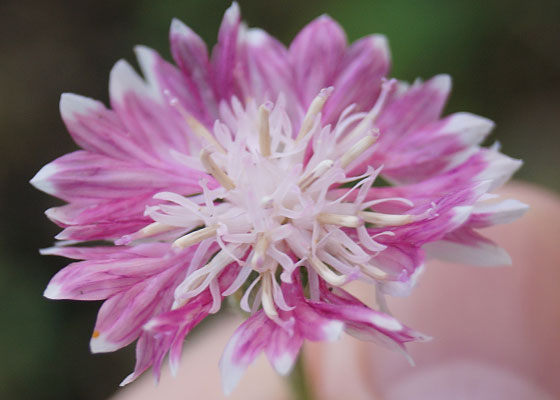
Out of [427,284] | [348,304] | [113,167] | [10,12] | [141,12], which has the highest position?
[10,12]

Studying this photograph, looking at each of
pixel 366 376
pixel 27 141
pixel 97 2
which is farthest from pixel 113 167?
pixel 97 2

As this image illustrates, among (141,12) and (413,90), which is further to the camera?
(141,12)

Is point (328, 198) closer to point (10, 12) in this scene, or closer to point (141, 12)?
point (141, 12)

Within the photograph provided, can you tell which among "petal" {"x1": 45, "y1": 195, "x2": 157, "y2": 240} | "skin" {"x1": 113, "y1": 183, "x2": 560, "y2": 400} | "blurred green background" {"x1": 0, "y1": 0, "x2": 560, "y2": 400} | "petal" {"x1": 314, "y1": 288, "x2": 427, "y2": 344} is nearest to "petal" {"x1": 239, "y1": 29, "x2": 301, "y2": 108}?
"petal" {"x1": 45, "y1": 195, "x2": 157, "y2": 240}

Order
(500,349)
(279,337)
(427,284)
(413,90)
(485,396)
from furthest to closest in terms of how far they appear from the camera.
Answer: (427,284) < (500,349) < (485,396) < (413,90) < (279,337)

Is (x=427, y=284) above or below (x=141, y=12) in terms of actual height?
below

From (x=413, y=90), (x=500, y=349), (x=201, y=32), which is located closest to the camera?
(x=413, y=90)

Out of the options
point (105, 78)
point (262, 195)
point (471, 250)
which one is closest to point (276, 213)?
point (262, 195)

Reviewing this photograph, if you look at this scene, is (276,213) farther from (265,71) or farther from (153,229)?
(265,71)
